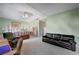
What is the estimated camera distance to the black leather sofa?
7.94 ft

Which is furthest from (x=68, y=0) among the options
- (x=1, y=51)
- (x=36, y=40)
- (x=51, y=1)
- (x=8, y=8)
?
(x=1, y=51)

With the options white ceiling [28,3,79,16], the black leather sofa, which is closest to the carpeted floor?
the black leather sofa

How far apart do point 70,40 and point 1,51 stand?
1.40m

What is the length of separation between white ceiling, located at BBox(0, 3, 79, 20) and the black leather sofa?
0.49 meters

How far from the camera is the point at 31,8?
7.98ft

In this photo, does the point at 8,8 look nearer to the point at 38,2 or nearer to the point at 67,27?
the point at 38,2

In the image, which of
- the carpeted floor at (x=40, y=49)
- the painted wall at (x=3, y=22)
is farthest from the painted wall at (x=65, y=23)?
the painted wall at (x=3, y=22)

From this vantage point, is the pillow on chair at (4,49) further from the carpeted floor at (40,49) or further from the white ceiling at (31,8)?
the white ceiling at (31,8)

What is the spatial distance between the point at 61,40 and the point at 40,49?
1.56ft

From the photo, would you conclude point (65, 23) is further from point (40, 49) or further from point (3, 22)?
point (3, 22)

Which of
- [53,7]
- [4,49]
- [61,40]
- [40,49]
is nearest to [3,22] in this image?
[4,49]

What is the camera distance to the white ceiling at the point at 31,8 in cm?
238

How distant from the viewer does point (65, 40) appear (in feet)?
8.18

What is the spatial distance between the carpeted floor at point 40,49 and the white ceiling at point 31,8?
1.81ft
